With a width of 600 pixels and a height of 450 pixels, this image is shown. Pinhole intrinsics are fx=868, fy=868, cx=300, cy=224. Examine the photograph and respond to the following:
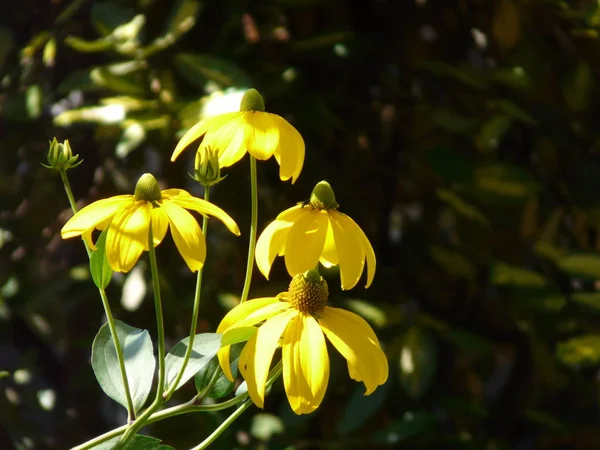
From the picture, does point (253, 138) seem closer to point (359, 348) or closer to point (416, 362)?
point (359, 348)

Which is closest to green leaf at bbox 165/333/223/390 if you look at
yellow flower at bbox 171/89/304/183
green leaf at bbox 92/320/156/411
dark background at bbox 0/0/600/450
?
green leaf at bbox 92/320/156/411

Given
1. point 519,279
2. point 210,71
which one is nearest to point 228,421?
point 210,71

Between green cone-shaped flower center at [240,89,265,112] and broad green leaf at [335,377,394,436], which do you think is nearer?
green cone-shaped flower center at [240,89,265,112]

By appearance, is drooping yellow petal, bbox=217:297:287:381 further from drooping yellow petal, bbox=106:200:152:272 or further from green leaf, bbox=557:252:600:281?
green leaf, bbox=557:252:600:281


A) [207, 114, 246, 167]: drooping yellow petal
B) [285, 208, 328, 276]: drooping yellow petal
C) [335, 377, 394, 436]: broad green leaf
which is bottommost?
[335, 377, 394, 436]: broad green leaf

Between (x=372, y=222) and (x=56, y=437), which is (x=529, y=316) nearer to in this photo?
(x=372, y=222)

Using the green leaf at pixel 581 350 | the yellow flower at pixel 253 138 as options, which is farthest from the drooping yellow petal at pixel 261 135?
the green leaf at pixel 581 350
